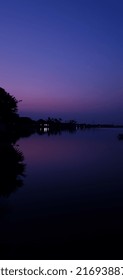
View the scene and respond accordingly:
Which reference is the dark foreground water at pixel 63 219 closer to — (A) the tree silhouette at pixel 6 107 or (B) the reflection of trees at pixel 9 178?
(B) the reflection of trees at pixel 9 178

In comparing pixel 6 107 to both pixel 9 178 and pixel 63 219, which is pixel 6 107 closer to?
pixel 9 178

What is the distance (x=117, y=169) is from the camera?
2809cm

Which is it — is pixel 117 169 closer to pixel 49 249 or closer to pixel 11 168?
pixel 11 168

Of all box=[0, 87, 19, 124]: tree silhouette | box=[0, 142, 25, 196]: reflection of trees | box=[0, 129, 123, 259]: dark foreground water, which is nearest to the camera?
box=[0, 129, 123, 259]: dark foreground water

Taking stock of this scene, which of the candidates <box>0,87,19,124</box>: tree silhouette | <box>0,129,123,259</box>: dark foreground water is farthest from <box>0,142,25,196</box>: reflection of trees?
<box>0,87,19,124</box>: tree silhouette

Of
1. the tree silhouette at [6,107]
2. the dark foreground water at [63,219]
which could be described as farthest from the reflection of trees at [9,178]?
the tree silhouette at [6,107]

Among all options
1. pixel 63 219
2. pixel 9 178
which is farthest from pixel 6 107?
pixel 63 219

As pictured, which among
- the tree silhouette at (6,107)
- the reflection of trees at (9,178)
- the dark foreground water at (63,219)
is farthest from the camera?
the tree silhouette at (6,107)

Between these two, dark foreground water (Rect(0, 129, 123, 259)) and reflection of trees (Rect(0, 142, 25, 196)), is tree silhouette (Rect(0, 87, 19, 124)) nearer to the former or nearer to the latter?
reflection of trees (Rect(0, 142, 25, 196))

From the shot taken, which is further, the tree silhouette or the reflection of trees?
the tree silhouette

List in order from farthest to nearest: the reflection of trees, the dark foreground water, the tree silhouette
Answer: the tree silhouette, the reflection of trees, the dark foreground water

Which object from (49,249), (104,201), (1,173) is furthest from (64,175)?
(49,249)
